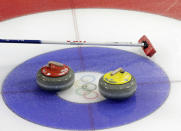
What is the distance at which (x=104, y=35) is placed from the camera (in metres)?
3.78

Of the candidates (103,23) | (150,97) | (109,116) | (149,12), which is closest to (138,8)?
(149,12)

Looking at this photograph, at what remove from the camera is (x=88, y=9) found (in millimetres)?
4582

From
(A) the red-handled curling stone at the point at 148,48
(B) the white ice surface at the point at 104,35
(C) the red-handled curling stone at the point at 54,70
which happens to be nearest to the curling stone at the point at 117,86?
(B) the white ice surface at the point at 104,35

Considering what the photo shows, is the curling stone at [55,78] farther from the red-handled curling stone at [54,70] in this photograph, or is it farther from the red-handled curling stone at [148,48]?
the red-handled curling stone at [148,48]

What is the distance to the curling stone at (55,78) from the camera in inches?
97.6

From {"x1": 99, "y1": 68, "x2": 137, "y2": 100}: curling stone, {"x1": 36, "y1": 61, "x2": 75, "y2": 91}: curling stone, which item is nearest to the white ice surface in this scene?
{"x1": 99, "y1": 68, "x2": 137, "y2": 100}: curling stone

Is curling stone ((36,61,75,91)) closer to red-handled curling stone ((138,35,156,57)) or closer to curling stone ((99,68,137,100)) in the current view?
curling stone ((99,68,137,100))

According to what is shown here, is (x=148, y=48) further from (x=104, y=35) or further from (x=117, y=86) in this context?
(x=117, y=86)

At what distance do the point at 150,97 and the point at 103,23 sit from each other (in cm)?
182

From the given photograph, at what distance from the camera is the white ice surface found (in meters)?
2.32

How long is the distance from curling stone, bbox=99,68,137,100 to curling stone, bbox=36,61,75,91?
288 mm

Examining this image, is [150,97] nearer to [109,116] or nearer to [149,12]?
[109,116]

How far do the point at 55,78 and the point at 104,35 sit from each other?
1453mm

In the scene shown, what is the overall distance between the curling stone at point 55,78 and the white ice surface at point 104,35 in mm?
344
